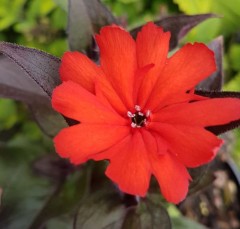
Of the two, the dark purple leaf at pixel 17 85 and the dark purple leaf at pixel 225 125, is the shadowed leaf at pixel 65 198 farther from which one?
the dark purple leaf at pixel 225 125

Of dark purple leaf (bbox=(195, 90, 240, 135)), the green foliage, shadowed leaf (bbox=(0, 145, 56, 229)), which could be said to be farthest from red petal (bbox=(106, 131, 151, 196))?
the green foliage

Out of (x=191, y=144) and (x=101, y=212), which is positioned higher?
(x=191, y=144)

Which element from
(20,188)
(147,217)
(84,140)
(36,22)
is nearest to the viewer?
(84,140)

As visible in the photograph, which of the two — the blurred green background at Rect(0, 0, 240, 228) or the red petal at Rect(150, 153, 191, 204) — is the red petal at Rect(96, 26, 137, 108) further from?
the blurred green background at Rect(0, 0, 240, 228)

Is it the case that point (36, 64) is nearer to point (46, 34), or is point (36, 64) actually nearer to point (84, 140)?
point (84, 140)

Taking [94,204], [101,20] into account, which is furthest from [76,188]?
[101,20]

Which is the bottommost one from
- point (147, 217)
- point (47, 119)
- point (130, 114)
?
point (147, 217)

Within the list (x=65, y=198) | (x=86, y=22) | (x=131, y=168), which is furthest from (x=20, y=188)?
(x=131, y=168)
